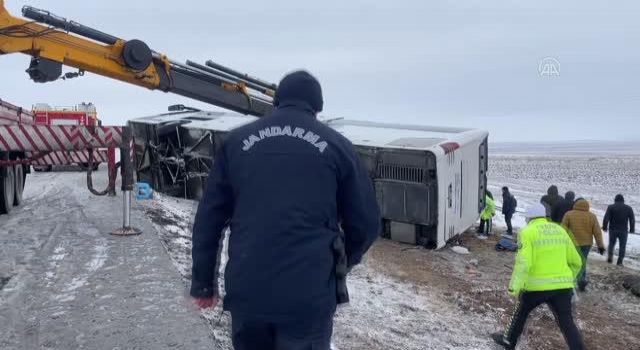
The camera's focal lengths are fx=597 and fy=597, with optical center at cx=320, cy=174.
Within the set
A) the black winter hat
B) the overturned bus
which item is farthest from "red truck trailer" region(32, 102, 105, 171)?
the black winter hat

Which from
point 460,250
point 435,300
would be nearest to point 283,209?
point 435,300

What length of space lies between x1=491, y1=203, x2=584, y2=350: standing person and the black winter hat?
3434 millimetres

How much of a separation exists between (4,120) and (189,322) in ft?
25.3

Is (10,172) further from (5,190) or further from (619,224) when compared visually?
(619,224)

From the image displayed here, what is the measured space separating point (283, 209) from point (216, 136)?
38.0ft

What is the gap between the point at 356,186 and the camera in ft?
8.63

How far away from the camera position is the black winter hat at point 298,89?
8.84ft

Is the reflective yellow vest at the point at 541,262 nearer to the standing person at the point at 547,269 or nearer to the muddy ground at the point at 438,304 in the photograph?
the standing person at the point at 547,269

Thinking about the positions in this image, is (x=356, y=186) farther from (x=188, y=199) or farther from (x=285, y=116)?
(x=188, y=199)

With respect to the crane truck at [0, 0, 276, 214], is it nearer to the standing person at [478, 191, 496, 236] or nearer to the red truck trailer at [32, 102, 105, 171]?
the standing person at [478, 191, 496, 236]

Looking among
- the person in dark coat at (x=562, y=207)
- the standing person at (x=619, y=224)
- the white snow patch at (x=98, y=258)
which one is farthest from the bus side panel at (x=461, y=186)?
the white snow patch at (x=98, y=258)

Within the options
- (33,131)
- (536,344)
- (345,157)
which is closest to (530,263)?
(536,344)

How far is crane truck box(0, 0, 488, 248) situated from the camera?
328 inches

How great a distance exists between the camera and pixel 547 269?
17.7 feet
